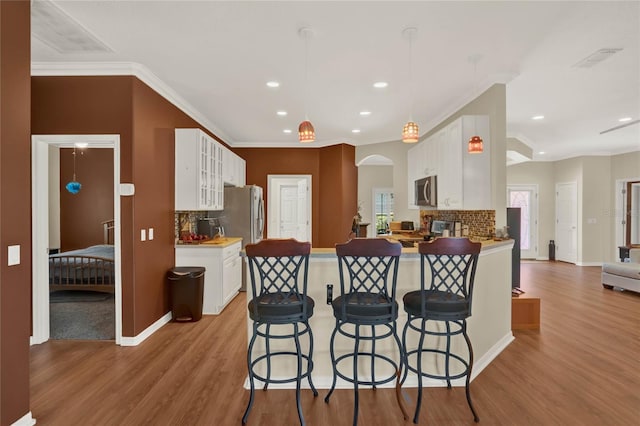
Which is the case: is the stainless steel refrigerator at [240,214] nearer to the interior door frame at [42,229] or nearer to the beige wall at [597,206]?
the interior door frame at [42,229]

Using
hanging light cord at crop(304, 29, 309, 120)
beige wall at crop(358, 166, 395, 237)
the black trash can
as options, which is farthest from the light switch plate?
beige wall at crop(358, 166, 395, 237)

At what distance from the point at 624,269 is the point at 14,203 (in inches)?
316

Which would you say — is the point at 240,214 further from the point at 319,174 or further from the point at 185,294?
the point at 319,174

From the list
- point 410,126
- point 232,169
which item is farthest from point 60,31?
point 232,169

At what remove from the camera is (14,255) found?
2139mm

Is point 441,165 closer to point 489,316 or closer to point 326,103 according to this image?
point 326,103

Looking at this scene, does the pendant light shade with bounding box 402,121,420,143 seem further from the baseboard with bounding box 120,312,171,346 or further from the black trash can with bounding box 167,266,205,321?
the baseboard with bounding box 120,312,171,346

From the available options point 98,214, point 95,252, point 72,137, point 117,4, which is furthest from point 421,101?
point 98,214

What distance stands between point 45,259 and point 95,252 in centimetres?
237

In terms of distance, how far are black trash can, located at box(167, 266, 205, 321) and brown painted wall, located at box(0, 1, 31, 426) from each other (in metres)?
1.95

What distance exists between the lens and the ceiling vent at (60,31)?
2561 millimetres

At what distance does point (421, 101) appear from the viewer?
463 cm

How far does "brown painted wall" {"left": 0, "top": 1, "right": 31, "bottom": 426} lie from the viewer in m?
2.05

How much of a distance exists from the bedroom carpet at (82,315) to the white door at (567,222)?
1011 cm
